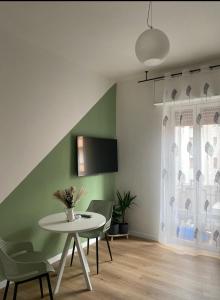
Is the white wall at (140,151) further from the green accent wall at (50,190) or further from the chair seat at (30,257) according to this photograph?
the chair seat at (30,257)

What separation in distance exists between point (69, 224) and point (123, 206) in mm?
1706

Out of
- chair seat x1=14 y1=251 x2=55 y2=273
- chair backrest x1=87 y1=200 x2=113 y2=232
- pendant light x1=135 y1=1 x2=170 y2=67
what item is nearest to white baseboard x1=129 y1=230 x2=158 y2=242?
chair backrest x1=87 y1=200 x2=113 y2=232

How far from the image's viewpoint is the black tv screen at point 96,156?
3.71 metres

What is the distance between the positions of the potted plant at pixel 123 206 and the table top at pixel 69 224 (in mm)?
1290

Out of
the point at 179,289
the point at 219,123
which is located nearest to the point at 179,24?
the point at 219,123

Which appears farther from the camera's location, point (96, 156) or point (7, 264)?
point (96, 156)

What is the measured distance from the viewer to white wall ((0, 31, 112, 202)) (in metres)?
2.79

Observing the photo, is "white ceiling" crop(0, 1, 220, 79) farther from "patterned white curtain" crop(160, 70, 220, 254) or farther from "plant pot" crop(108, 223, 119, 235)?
"plant pot" crop(108, 223, 119, 235)

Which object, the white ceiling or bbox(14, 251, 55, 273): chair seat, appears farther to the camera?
bbox(14, 251, 55, 273): chair seat

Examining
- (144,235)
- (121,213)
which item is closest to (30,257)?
(121,213)

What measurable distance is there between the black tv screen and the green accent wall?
→ 0.34 feet

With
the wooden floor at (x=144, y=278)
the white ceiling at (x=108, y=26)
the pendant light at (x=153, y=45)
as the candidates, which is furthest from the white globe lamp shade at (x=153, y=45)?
the wooden floor at (x=144, y=278)

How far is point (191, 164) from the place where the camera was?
3.64m

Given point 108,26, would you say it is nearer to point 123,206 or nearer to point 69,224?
point 69,224
